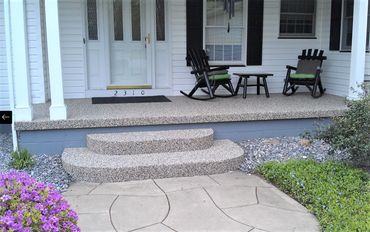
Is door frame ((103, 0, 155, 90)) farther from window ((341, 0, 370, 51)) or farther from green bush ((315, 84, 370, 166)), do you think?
green bush ((315, 84, 370, 166))

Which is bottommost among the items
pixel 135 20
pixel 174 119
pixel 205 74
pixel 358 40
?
pixel 174 119

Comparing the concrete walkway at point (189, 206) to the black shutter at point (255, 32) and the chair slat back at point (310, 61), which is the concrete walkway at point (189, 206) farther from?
the black shutter at point (255, 32)

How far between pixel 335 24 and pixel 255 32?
1.41 m

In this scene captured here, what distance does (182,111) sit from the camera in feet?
17.7

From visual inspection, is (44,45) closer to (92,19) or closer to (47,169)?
(92,19)

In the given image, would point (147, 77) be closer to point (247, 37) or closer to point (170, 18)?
point (170, 18)

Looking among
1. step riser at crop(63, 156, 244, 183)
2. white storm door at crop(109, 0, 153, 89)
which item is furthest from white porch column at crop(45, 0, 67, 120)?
white storm door at crop(109, 0, 153, 89)

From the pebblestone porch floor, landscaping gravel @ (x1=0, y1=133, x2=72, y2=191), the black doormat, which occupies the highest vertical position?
the black doormat

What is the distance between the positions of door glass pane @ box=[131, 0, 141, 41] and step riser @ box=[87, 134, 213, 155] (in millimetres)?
2771

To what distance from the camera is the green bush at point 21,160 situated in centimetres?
432

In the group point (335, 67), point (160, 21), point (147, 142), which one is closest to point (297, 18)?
point (335, 67)

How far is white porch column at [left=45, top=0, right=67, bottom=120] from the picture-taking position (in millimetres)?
4668

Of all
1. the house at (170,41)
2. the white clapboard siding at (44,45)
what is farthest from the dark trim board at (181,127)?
the white clapboard siding at (44,45)

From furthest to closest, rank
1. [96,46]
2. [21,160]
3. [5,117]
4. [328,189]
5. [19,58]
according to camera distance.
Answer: [96,46] → [5,117] → [19,58] → [21,160] → [328,189]
